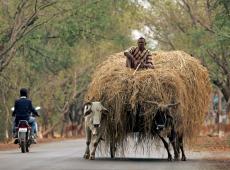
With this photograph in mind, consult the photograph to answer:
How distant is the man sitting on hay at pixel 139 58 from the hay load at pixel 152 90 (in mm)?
208

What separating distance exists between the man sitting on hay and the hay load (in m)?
0.21

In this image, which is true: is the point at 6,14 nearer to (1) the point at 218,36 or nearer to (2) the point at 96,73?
(1) the point at 218,36

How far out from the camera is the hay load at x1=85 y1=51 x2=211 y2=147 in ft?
61.3

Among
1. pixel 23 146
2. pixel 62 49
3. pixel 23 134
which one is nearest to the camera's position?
pixel 23 146

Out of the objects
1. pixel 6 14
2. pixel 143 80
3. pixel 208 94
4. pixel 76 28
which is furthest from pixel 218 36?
pixel 143 80

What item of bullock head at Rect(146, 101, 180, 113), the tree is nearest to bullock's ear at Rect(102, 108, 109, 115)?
bullock head at Rect(146, 101, 180, 113)

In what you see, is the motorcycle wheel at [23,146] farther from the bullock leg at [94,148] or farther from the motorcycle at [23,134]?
the bullock leg at [94,148]

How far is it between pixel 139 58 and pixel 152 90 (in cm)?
126

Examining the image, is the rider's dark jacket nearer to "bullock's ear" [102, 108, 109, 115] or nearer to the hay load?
the hay load

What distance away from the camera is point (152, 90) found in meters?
18.5

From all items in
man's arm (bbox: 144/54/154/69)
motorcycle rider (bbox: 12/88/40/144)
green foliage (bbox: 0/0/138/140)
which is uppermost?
green foliage (bbox: 0/0/138/140)

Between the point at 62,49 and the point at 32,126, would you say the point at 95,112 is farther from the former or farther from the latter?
the point at 62,49

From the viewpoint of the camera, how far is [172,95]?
→ 18.9 metres

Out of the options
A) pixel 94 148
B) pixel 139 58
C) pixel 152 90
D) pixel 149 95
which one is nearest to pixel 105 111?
pixel 94 148
